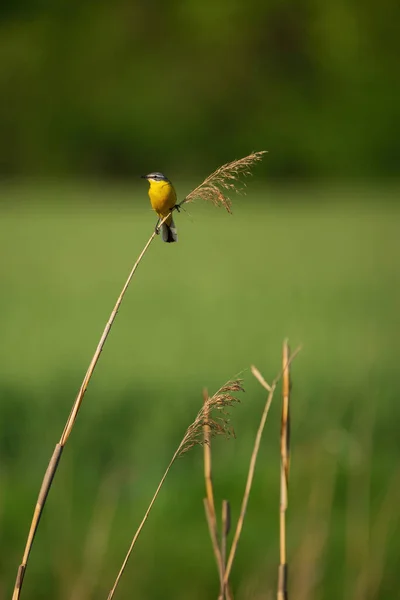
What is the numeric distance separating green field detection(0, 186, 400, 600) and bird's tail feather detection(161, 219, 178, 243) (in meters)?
0.13

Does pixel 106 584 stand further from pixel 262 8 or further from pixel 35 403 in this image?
pixel 262 8

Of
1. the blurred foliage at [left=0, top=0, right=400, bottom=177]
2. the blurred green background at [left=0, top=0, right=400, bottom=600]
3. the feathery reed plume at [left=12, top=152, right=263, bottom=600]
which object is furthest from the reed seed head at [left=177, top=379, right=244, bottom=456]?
the blurred foliage at [left=0, top=0, right=400, bottom=177]

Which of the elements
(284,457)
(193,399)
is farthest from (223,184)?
(193,399)

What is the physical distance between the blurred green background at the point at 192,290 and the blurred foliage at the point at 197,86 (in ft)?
0.21

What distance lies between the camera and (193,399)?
153 inches

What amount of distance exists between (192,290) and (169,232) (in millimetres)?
6684

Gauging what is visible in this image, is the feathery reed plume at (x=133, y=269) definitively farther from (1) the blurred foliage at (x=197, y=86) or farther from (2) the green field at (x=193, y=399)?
(1) the blurred foliage at (x=197, y=86)

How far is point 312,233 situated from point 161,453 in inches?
318

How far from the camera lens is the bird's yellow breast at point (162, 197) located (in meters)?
0.87

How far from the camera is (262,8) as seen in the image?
1000 inches

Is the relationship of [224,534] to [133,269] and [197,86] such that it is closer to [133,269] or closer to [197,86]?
[133,269]

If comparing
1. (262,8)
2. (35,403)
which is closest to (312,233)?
(35,403)

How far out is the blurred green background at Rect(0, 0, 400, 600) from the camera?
7.59 ft

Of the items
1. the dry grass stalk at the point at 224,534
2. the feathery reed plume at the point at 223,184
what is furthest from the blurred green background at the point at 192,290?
the feathery reed plume at the point at 223,184
